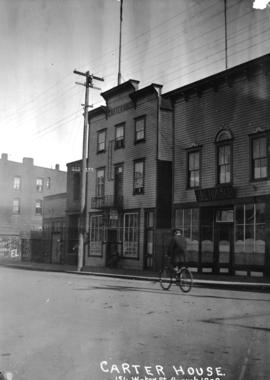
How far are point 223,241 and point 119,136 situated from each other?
10.4 metres

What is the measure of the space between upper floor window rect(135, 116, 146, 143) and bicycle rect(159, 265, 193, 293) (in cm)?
1249

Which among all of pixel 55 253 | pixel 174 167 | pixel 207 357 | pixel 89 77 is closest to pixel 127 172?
pixel 174 167

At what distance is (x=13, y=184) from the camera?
59594mm

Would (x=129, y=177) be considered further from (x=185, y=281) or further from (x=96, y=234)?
(x=185, y=281)

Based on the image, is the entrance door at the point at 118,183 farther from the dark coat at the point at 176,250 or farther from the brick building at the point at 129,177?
the dark coat at the point at 176,250

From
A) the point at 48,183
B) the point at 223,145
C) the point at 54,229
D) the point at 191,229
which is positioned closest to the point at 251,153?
the point at 223,145

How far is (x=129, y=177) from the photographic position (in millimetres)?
26938

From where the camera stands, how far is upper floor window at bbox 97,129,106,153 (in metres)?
29.8

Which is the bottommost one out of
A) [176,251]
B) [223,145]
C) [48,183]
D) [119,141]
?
[176,251]

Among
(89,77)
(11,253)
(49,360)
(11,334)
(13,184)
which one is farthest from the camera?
(13,184)

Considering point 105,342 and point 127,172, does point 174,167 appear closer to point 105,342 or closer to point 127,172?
point 127,172

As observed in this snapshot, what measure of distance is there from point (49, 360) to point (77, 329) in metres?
1.97

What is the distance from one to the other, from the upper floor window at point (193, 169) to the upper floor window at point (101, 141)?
8.02 m

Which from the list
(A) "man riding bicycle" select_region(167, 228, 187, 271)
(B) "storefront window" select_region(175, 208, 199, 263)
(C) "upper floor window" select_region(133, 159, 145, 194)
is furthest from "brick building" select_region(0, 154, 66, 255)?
(A) "man riding bicycle" select_region(167, 228, 187, 271)
